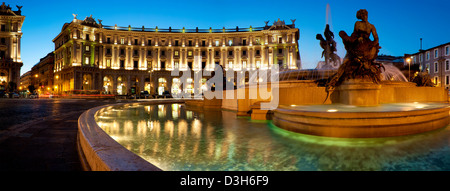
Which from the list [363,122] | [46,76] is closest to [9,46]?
[46,76]

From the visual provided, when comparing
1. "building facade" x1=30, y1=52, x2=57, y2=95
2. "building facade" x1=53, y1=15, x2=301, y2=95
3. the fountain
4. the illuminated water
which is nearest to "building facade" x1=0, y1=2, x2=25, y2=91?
"building facade" x1=53, y1=15, x2=301, y2=95

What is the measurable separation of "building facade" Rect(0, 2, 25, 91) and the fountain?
55.6 m

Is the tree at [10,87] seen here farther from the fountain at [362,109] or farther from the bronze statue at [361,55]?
the bronze statue at [361,55]

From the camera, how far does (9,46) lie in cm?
4491

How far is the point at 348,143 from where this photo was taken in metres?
4.08

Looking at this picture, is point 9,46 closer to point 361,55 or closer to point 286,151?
point 361,55

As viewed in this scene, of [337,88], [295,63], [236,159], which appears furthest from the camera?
[295,63]

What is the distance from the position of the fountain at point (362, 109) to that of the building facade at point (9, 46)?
55.6 meters

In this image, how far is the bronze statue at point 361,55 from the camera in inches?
265

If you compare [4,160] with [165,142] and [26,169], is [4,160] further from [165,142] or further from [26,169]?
[165,142]

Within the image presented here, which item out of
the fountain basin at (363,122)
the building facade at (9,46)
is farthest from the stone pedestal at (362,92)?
the building facade at (9,46)

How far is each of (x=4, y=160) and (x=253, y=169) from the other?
2.87 meters

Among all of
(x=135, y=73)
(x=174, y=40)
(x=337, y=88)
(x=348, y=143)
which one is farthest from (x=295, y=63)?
(x=348, y=143)
